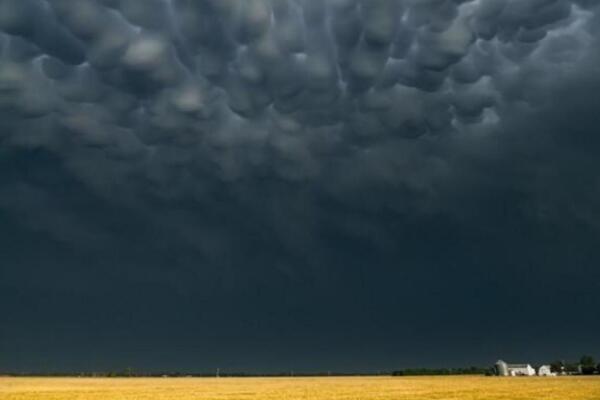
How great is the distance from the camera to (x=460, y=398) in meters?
64.5

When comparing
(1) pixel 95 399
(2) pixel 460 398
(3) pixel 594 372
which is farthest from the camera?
(3) pixel 594 372

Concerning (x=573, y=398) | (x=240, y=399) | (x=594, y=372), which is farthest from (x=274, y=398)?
(x=594, y=372)

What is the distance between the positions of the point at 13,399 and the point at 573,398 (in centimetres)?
5510

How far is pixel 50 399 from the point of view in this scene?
231ft

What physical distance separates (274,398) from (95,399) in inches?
696

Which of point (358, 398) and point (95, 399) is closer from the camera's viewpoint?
point (358, 398)

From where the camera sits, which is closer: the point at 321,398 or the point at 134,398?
the point at 321,398

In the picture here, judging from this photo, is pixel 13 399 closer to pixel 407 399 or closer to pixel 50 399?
pixel 50 399

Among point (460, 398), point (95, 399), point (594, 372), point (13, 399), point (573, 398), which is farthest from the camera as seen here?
point (594, 372)

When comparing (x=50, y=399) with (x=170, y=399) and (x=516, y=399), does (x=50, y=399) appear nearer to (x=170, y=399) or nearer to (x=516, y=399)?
(x=170, y=399)

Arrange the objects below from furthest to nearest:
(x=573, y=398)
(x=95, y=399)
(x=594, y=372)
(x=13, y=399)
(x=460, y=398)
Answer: (x=594, y=372) < (x=13, y=399) < (x=95, y=399) < (x=460, y=398) < (x=573, y=398)

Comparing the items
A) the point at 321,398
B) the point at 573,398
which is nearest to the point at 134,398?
the point at 321,398

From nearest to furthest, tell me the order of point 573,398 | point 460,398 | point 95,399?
1. point 573,398
2. point 460,398
3. point 95,399

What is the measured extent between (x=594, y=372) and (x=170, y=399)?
16022 cm
